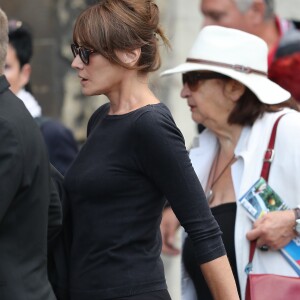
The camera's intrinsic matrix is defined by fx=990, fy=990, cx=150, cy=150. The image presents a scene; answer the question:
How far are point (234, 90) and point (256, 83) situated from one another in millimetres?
109

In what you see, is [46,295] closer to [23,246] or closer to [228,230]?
[23,246]

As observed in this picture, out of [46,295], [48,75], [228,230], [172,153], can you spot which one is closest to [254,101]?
[228,230]

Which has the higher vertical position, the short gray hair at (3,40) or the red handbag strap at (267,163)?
the short gray hair at (3,40)

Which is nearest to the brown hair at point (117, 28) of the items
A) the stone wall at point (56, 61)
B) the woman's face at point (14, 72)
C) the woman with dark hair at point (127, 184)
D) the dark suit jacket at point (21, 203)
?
the woman with dark hair at point (127, 184)

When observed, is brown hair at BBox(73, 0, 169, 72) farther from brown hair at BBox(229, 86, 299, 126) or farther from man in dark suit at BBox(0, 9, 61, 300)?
brown hair at BBox(229, 86, 299, 126)

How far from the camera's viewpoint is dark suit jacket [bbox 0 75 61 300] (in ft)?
9.80

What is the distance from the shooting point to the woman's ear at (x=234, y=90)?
4250mm

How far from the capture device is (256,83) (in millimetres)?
4203

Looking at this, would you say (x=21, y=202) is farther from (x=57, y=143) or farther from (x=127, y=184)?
(x=57, y=143)

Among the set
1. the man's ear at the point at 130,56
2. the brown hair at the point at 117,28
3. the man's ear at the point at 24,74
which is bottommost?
the man's ear at the point at 24,74

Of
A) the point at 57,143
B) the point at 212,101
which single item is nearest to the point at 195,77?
the point at 212,101

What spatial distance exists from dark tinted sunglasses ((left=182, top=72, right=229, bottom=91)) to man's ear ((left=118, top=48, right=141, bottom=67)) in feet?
2.97

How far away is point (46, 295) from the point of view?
317cm

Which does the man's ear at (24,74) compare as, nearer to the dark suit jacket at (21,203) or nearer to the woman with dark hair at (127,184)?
the woman with dark hair at (127,184)
